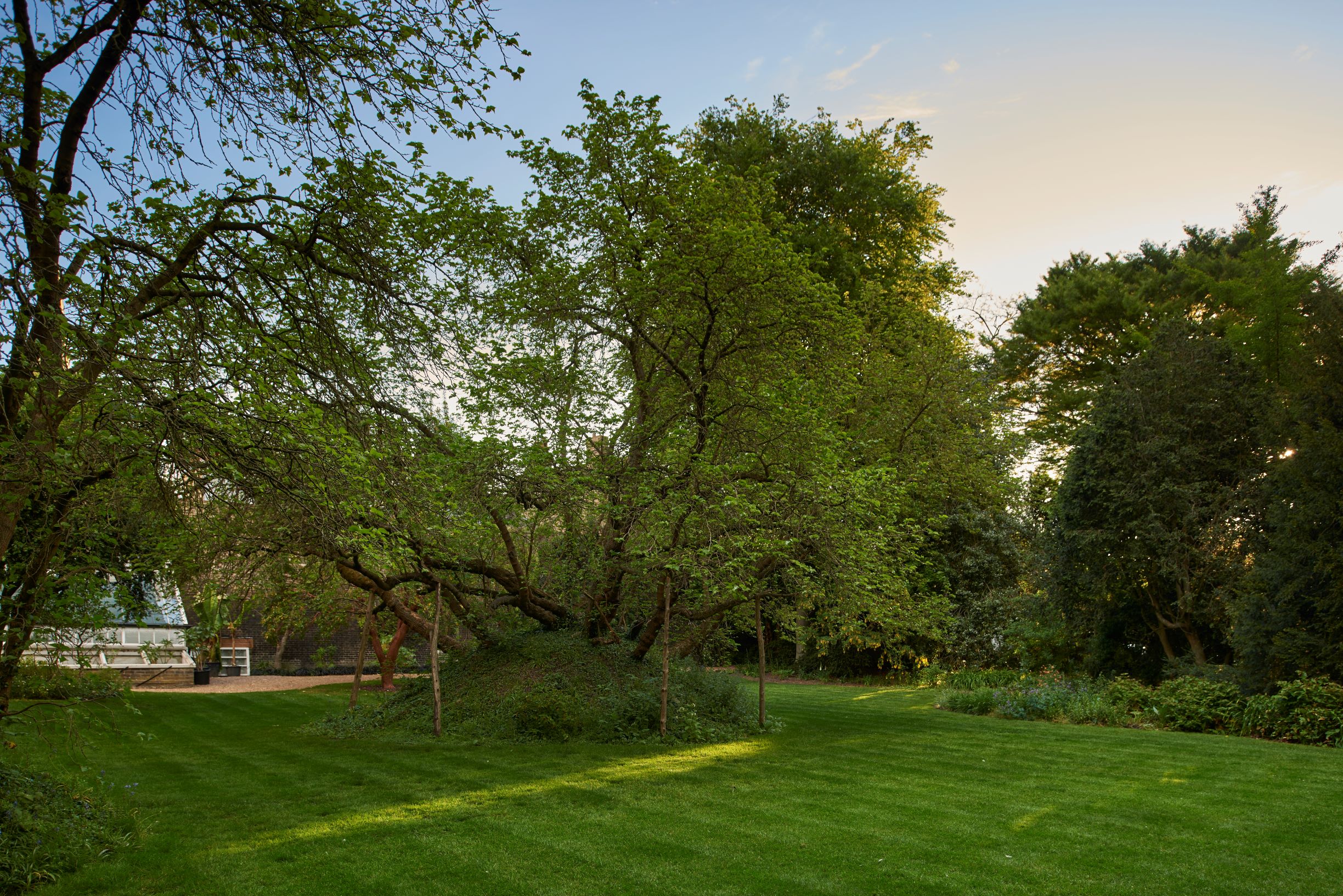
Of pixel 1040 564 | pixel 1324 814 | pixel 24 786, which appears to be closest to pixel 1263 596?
pixel 1040 564

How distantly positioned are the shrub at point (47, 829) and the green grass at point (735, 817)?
6.0 inches

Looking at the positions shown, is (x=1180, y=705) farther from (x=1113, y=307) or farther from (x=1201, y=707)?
(x=1113, y=307)

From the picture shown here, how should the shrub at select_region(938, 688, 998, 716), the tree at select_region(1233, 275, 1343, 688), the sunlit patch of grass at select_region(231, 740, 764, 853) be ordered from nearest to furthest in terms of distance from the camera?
the sunlit patch of grass at select_region(231, 740, 764, 853) → the tree at select_region(1233, 275, 1343, 688) → the shrub at select_region(938, 688, 998, 716)

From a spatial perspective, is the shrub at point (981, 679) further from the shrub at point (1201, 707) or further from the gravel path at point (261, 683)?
the gravel path at point (261, 683)

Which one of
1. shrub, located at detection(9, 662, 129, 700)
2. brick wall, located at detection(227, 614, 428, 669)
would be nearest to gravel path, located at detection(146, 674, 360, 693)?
brick wall, located at detection(227, 614, 428, 669)

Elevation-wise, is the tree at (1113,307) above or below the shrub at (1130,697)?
above

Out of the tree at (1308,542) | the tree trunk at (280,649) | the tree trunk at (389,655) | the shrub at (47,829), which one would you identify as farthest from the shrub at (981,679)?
the tree trunk at (280,649)

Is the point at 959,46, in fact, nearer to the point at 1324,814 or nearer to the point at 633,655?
the point at 1324,814

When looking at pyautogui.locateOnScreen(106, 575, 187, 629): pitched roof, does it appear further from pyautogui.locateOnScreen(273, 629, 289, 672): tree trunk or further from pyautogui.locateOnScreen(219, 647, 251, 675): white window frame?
pyautogui.locateOnScreen(273, 629, 289, 672): tree trunk

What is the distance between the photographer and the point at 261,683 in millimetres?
21125

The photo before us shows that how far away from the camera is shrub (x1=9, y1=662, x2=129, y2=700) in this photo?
5324 millimetres

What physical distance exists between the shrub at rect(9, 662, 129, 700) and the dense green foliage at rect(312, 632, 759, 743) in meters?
5.75

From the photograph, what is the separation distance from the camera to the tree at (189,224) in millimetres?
4465

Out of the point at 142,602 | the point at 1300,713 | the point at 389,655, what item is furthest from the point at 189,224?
the point at 1300,713
